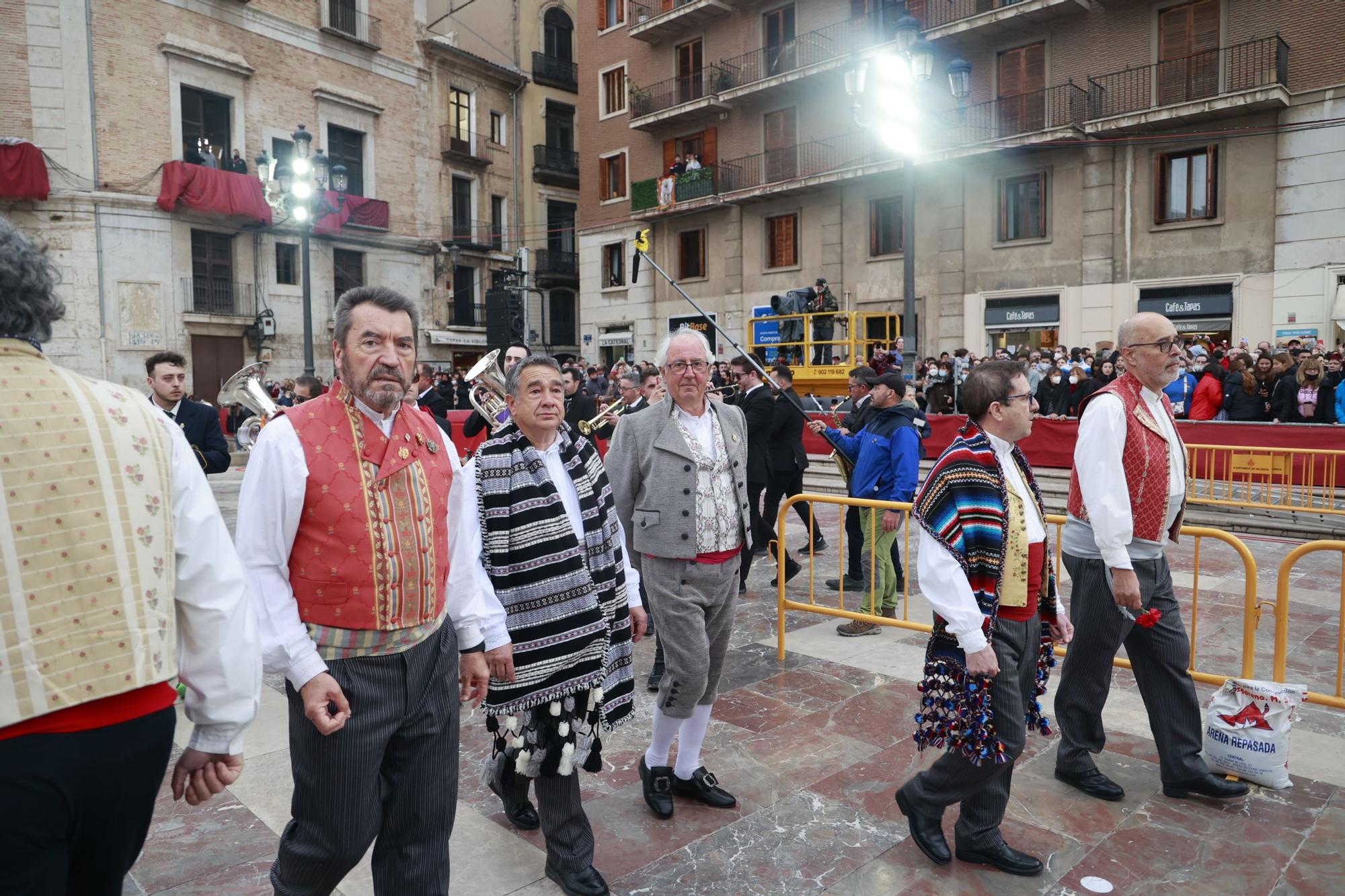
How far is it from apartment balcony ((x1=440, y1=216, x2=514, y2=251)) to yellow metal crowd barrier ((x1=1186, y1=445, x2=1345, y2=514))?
27521mm

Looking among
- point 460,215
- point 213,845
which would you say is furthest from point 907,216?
point 460,215

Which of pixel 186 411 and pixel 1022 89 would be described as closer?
pixel 186 411

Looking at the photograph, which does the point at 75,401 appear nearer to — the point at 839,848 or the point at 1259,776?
the point at 839,848

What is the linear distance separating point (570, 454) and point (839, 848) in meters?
1.83

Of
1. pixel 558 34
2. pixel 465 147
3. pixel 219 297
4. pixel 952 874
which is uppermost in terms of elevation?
pixel 558 34

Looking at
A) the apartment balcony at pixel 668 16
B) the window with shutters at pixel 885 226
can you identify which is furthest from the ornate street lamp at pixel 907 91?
the apartment balcony at pixel 668 16

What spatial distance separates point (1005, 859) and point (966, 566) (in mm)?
1125

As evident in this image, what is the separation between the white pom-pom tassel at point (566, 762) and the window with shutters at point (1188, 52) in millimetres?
21870

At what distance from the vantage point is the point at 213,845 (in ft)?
11.6

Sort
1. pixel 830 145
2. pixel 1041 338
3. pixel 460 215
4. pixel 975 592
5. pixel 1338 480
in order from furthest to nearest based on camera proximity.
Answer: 1. pixel 460 215
2. pixel 830 145
3. pixel 1041 338
4. pixel 1338 480
5. pixel 975 592

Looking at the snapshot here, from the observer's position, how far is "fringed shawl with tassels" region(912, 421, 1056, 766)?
314 cm

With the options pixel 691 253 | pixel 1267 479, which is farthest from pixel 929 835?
pixel 691 253

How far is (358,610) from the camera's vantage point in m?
2.40

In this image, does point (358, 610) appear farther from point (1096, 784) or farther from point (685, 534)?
point (1096, 784)
